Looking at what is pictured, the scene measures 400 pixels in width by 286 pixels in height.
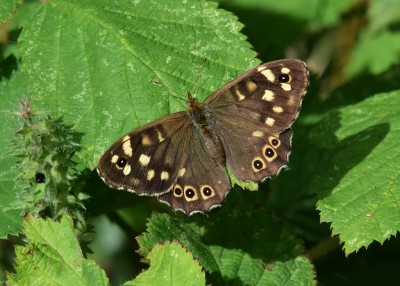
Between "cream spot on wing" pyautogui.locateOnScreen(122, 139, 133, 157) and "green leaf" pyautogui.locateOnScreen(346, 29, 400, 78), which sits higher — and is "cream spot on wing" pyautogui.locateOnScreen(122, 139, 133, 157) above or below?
above

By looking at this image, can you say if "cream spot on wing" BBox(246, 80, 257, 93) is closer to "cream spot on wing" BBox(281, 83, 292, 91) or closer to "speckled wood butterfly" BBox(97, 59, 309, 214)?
"speckled wood butterfly" BBox(97, 59, 309, 214)

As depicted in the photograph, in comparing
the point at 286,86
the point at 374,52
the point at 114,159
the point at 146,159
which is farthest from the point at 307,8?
the point at 114,159

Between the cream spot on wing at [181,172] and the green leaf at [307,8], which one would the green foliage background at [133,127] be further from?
the green leaf at [307,8]

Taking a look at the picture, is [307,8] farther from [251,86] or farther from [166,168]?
[166,168]

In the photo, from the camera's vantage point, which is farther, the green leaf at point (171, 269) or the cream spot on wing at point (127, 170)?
the cream spot on wing at point (127, 170)

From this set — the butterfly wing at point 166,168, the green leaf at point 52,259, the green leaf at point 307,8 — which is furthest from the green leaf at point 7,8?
the green leaf at point 307,8

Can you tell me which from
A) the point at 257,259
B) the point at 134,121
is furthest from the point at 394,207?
the point at 134,121

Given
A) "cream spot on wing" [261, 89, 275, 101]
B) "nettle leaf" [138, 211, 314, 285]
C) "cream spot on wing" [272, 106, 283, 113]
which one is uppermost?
"cream spot on wing" [261, 89, 275, 101]

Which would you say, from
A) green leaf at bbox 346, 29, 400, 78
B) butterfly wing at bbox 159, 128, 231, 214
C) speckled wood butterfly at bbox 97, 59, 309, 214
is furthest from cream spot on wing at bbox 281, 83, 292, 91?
Answer: green leaf at bbox 346, 29, 400, 78

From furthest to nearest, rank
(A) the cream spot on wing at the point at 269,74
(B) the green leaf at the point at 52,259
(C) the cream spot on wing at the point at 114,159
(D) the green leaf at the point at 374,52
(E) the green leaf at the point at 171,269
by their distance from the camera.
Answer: (D) the green leaf at the point at 374,52 → (A) the cream spot on wing at the point at 269,74 → (C) the cream spot on wing at the point at 114,159 → (B) the green leaf at the point at 52,259 → (E) the green leaf at the point at 171,269
